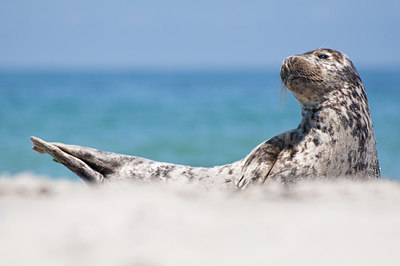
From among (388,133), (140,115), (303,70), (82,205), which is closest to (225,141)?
(388,133)

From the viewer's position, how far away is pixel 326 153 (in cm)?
398

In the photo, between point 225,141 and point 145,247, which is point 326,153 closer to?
point 145,247

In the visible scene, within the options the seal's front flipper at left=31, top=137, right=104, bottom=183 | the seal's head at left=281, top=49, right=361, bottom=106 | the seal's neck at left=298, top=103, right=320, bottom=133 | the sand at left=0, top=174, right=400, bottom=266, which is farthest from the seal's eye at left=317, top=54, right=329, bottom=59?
the sand at left=0, top=174, right=400, bottom=266

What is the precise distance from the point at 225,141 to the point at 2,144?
251 inches

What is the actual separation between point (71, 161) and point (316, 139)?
2076mm

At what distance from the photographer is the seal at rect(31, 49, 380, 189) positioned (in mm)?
3973

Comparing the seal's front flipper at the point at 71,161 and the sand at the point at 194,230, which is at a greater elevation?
the seal's front flipper at the point at 71,161

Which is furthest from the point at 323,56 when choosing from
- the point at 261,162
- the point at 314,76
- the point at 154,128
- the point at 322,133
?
the point at 154,128

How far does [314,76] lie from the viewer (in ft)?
13.8

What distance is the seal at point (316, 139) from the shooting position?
397 cm

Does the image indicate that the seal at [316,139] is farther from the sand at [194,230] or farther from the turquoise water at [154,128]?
the turquoise water at [154,128]

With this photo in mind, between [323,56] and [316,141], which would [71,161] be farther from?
[323,56]

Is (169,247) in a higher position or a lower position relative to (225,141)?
lower

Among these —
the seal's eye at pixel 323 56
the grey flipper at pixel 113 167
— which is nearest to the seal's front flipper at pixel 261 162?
the grey flipper at pixel 113 167
